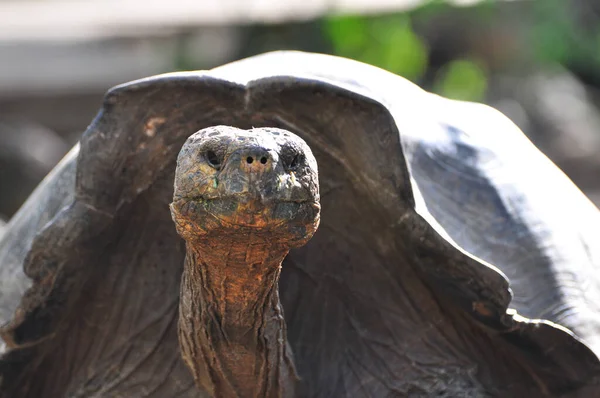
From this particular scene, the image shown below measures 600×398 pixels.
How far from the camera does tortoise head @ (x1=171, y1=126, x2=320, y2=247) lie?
2359 millimetres

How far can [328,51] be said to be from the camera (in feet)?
35.0

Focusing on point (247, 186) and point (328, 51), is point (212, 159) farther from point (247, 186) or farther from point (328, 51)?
point (328, 51)

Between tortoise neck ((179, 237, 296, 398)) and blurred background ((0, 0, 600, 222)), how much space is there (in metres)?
6.48

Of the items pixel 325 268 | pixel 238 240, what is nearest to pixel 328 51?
pixel 325 268

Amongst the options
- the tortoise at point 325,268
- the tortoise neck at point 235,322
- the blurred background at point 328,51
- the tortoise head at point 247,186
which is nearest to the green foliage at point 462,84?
the blurred background at point 328,51

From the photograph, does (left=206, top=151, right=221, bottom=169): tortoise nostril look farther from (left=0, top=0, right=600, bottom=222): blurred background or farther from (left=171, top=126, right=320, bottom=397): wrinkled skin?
(left=0, top=0, right=600, bottom=222): blurred background

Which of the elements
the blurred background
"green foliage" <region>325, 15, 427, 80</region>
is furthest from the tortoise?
"green foliage" <region>325, 15, 427, 80</region>

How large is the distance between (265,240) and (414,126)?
0.93 metres

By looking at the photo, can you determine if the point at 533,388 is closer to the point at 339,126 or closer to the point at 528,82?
the point at 339,126

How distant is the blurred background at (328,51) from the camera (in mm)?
10047

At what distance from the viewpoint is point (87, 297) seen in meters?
3.32

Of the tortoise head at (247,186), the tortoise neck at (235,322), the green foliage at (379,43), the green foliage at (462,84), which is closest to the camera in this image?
the tortoise head at (247,186)

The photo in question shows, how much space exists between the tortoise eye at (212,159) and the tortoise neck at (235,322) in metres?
0.19

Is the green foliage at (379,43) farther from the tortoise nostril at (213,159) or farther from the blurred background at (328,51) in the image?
the tortoise nostril at (213,159)
